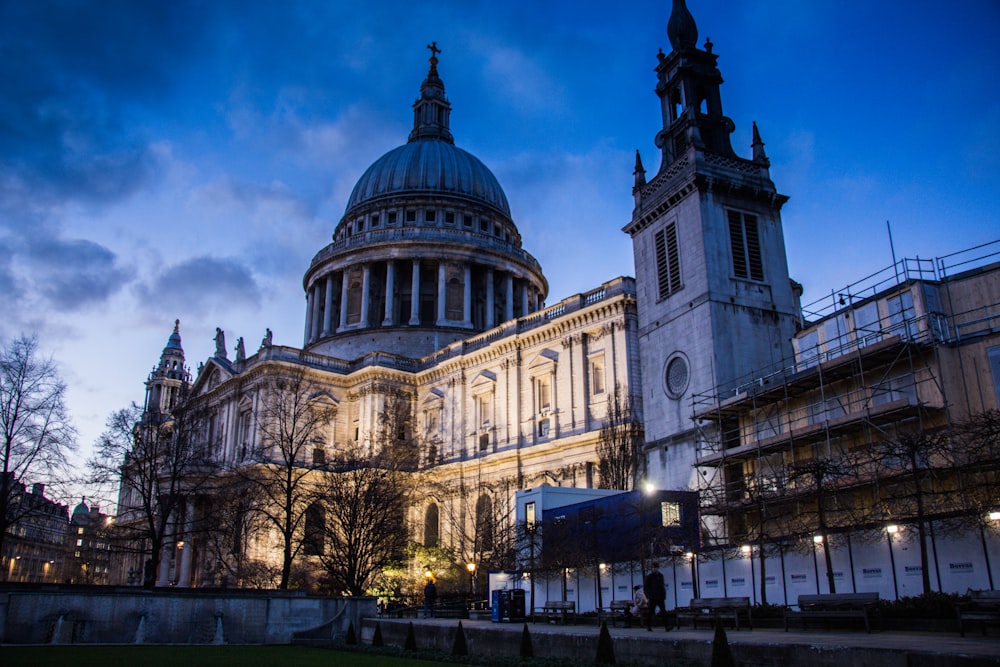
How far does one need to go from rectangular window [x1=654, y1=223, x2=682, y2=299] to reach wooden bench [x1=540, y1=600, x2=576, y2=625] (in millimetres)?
19491

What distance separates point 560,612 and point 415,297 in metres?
52.6

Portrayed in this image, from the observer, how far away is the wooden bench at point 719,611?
911 inches

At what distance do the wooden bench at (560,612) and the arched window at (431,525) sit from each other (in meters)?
33.2

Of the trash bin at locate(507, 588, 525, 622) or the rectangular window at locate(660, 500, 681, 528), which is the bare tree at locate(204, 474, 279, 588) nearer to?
the trash bin at locate(507, 588, 525, 622)

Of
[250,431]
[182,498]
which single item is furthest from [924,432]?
[250,431]

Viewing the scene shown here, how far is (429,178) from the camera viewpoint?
9262cm

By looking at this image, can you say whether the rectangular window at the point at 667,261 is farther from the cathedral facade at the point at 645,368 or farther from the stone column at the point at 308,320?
the stone column at the point at 308,320

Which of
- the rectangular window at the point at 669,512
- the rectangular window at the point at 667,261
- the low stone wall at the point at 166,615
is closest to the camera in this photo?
the low stone wall at the point at 166,615

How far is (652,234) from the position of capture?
1882 inches

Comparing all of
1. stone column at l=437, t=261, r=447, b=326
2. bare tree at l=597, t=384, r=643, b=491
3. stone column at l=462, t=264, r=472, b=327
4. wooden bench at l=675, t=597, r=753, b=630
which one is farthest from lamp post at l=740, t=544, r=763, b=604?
stone column at l=462, t=264, r=472, b=327

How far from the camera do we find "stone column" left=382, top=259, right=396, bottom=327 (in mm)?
80625

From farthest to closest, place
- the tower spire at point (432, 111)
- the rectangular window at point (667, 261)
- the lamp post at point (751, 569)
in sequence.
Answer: the tower spire at point (432, 111) → the rectangular window at point (667, 261) → the lamp post at point (751, 569)

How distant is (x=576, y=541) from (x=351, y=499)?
15.5 metres

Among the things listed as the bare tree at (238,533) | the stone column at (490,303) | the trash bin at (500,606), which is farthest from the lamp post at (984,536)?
the stone column at (490,303)
